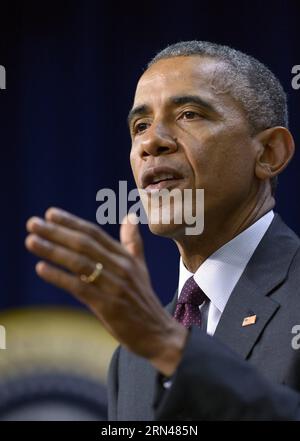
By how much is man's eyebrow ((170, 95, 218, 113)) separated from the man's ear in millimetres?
123

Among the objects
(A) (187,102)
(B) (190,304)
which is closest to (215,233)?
(B) (190,304)

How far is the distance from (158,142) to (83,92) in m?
1.25

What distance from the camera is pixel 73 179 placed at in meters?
2.73

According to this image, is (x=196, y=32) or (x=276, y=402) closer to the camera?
(x=276, y=402)

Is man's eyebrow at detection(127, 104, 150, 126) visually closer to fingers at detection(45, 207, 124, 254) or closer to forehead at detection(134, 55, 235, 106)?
forehead at detection(134, 55, 235, 106)

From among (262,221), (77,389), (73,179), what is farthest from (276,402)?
(73,179)

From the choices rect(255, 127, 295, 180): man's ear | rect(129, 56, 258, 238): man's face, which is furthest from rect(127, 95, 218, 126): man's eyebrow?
rect(255, 127, 295, 180): man's ear

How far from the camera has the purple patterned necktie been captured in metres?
1.54

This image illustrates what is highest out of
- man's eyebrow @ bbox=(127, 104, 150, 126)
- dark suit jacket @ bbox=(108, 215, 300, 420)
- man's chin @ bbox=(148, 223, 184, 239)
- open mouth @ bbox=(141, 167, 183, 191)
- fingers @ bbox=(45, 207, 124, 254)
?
man's eyebrow @ bbox=(127, 104, 150, 126)

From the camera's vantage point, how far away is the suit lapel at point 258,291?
1392 mm

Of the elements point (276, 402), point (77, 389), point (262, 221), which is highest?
point (262, 221)
